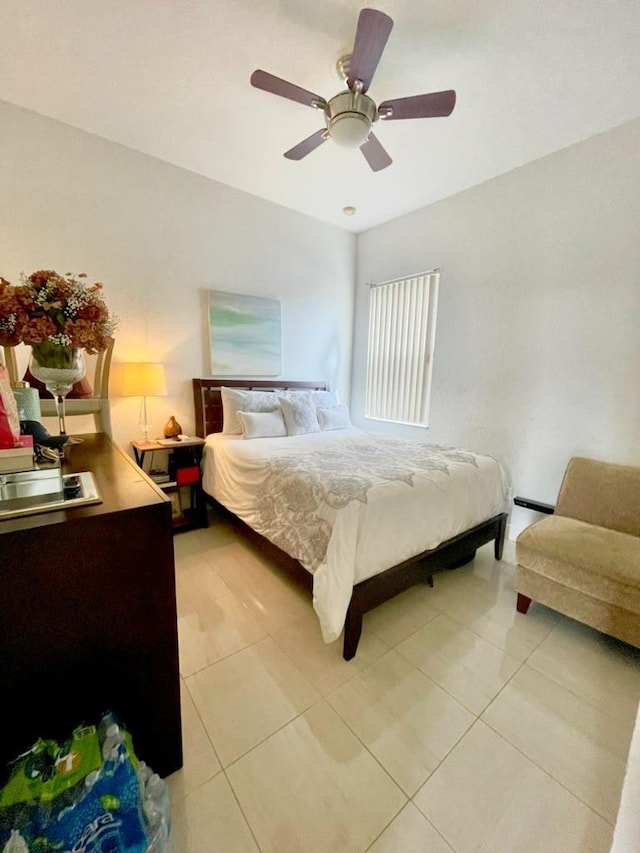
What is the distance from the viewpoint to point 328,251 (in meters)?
3.92

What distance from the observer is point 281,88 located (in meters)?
1.64

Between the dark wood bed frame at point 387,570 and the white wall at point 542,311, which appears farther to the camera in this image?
the white wall at point 542,311

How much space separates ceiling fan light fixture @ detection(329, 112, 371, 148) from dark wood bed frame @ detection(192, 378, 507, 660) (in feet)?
6.91

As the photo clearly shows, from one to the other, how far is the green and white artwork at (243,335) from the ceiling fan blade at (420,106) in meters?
1.94

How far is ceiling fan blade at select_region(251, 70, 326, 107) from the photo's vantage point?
5.17 feet

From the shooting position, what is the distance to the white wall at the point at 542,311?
2.26m

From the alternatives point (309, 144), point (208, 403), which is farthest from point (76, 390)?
point (309, 144)

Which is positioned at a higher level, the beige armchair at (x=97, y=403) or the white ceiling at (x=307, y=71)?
the white ceiling at (x=307, y=71)

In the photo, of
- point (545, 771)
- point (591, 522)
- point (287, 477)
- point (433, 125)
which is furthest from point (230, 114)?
point (545, 771)

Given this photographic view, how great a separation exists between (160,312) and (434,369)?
2653 millimetres

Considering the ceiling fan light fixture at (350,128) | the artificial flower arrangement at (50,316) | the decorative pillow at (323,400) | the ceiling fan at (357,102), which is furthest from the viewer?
the decorative pillow at (323,400)

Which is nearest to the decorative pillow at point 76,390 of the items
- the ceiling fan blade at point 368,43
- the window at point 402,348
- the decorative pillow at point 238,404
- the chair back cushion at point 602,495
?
the decorative pillow at point 238,404

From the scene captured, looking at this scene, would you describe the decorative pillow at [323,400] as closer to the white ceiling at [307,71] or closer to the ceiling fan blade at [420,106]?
the white ceiling at [307,71]

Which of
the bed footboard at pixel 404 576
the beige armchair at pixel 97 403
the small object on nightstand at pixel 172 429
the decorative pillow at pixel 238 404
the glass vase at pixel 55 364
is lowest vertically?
the bed footboard at pixel 404 576
